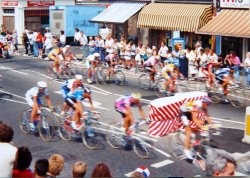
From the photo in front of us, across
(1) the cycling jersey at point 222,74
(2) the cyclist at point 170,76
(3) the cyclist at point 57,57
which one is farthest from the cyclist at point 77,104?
(3) the cyclist at point 57,57

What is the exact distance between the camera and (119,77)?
79.2ft

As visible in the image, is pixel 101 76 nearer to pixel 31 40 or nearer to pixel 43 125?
pixel 43 125

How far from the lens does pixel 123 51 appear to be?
29312 mm

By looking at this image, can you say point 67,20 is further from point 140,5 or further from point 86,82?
point 86,82

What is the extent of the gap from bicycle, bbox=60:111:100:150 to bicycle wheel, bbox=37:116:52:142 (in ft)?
1.75

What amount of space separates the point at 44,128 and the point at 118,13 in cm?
2168

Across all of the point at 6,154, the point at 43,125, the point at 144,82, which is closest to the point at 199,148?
the point at 43,125

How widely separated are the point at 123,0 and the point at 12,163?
30.1m

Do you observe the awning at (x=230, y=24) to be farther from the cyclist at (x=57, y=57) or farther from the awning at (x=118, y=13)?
the cyclist at (x=57, y=57)

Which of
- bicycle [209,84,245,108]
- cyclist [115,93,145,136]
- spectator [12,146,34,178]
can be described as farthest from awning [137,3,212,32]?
spectator [12,146,34,178]

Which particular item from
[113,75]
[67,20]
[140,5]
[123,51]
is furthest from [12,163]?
[67,20]

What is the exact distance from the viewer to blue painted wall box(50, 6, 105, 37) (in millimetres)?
39125

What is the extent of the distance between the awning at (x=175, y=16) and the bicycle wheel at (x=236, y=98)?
1008 cm

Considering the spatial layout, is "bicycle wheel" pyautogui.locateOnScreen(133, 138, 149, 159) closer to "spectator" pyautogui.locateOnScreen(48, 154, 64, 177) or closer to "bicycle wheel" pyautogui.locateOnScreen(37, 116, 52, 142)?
"bicycle wheel" pyautogui.locateOnScreen(37, 116, 52, 142)
